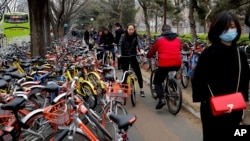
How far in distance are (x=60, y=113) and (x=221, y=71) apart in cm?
181

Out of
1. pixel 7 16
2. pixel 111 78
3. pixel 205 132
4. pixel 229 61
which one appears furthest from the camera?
pixel 7 16

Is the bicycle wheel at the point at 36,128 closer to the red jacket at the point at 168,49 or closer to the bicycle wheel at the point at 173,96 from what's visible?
the bicycle wheel at the point at 173,96

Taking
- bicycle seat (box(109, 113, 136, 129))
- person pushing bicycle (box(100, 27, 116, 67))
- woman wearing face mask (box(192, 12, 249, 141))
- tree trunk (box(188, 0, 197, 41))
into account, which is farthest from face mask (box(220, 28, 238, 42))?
tree trunk (box(188, 0, 197, 41))

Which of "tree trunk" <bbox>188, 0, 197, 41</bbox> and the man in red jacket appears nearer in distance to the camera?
the man in red jacket

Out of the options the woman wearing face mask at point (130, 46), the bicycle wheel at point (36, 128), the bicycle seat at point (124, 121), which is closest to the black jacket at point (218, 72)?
the bicycle seat at point (124, 121)

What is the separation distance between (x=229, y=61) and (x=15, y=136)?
8.48ft

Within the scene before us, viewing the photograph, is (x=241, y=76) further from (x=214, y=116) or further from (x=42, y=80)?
(x=42, y=80)

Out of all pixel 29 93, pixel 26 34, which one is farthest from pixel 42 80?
pixel 26 34

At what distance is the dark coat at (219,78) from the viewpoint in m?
3.22

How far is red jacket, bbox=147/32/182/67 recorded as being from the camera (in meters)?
6.82

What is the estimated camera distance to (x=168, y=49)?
22.5ft

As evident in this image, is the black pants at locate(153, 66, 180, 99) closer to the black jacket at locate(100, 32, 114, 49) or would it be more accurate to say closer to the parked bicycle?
the parked bicycle

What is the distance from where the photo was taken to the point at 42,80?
6.65 m

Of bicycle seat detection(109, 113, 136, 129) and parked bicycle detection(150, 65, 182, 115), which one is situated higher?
bicycle seat detection(109, 113, 136, 129)
